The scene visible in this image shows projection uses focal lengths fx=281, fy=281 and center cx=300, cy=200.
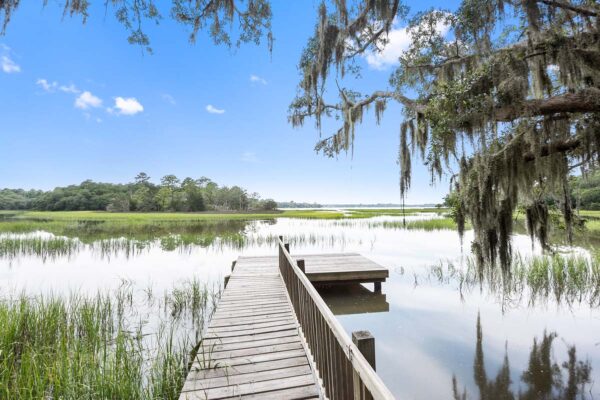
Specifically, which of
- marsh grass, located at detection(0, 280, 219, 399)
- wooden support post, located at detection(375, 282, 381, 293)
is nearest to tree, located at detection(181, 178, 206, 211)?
marsh grass, located at detection(0, 280, 219, 399)

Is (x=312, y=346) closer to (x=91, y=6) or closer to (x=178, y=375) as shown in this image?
(x=178, y=375)

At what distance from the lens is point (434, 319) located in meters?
6.20

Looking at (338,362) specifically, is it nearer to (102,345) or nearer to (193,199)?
(102,345)

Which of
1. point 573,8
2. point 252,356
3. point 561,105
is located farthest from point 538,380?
point 573,8

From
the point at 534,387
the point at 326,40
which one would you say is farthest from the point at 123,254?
the point at 534,387

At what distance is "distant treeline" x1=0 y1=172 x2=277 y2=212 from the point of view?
237ft

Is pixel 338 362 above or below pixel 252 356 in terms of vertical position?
above

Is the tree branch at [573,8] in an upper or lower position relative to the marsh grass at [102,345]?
upper

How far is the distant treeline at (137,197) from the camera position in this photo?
72.1 metres

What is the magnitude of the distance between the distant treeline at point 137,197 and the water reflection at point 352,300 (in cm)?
6991

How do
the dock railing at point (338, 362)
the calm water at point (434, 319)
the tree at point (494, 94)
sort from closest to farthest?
the dock railing at point (338, 362) → the calm water at point (434, 319) → the tree at point (494, 94)

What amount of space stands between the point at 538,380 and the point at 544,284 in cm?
508

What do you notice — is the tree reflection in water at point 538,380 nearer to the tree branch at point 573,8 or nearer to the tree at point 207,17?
the tree branch at point 573,8

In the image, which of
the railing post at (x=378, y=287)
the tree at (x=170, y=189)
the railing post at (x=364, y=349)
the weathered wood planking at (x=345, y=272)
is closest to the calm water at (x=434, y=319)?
the railing post at (x=378, y=287)
